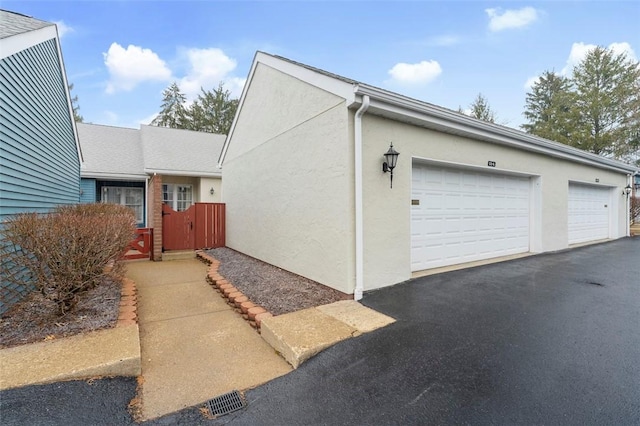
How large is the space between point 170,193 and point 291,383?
12.7 m

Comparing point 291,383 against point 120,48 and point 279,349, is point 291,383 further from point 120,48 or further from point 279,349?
point 120,48

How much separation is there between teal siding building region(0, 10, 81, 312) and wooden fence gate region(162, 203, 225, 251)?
2.60 meters

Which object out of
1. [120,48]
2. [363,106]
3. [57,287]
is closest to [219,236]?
[57,287]

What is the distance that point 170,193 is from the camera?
13.2 metres

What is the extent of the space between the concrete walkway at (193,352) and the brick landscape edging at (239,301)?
0.10 meters

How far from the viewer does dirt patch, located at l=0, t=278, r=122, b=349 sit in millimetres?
3167

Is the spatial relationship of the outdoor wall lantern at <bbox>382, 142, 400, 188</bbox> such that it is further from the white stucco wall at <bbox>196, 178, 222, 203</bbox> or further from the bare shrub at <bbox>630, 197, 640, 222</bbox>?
the bare shrub at <bbox>630, 197, 640, 222</bbox>

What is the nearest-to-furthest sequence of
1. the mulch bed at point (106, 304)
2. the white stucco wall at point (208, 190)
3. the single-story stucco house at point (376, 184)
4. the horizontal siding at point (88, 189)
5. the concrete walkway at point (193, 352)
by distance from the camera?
the concrete walkway at point (193, 352) < the mulch bed at point (106, 304) < the single-story stucco house at point (376, 184) < the horizontal siding at point (88, 189) < the white stucco wall at point (208, 190)

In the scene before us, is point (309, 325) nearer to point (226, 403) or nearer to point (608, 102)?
point (226, 403)

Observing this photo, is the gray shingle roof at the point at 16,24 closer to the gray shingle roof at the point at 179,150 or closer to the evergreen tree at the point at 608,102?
the gray shingle roof at the point at 179,150

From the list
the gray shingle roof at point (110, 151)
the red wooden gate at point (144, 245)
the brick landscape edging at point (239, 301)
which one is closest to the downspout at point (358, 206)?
the brick landscape edging at point (239, 301)

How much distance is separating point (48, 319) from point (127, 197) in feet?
37.9

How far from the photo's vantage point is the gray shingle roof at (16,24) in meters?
4.09

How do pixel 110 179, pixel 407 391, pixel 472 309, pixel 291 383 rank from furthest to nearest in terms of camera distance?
1. pixel 110 179
2. pixel 472 309
3. pixel 291 383
4. pixel 407 391
